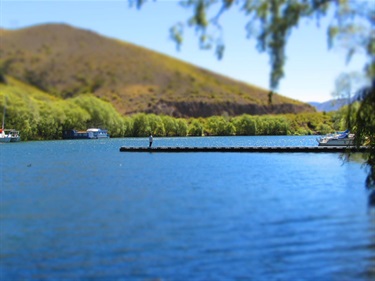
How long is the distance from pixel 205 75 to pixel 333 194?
904 inches

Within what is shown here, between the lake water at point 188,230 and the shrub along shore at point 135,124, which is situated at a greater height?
the shrub along shore at point 135,124

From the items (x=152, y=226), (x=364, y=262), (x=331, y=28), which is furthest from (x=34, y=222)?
(x=331, y=28)

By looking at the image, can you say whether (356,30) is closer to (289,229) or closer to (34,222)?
(289,229)

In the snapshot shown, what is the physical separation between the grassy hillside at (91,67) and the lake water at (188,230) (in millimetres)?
5786

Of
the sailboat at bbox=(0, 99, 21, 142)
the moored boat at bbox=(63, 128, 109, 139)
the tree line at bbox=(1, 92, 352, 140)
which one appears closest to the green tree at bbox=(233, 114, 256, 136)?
the tree line at bbox=(1, 92, 352, 140)

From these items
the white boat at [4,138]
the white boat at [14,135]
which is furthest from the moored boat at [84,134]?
the white boat at [4,138]

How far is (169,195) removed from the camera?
33156 mm

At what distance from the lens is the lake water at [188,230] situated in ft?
49.8

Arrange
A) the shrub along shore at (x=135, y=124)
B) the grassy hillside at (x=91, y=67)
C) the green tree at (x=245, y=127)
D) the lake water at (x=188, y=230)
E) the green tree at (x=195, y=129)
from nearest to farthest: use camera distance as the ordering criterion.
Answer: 1. the grassy hillside at (x=91, y=67)
2. the lake water at (x=188, y=230)
3. the shrub along shore at (x=135, y=124)
4. the green tree at (x=245, y=127)
5. the green tree at (x=195, y=129)

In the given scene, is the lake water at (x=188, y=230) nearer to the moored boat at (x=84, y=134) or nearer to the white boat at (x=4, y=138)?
the white boat at (x=4, y=138)

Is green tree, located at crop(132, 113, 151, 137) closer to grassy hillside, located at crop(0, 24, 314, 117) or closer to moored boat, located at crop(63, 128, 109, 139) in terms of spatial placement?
moored boat, located at crop(63, 128, 109, 139)

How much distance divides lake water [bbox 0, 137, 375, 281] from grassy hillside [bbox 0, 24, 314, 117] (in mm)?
5786

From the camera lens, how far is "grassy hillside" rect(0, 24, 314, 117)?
10.1m

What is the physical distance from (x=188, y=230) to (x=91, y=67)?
11.7m
